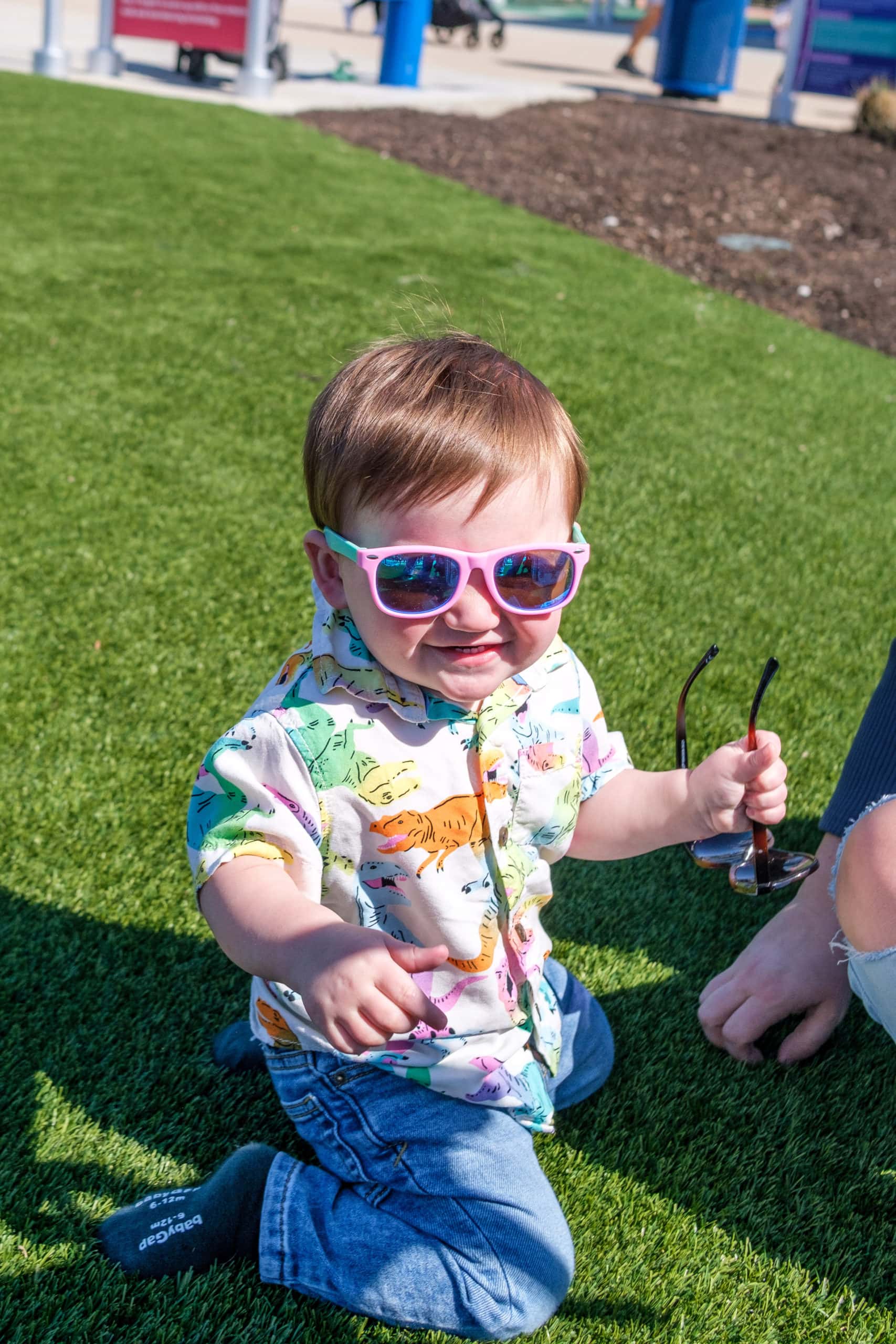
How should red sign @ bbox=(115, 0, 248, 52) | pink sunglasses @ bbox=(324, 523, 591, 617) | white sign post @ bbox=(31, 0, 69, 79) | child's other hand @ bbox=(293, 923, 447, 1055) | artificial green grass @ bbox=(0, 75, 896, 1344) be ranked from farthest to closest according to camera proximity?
red sign @ bbox=(115, 0, 248, 52) < white sign post @ bbox=(31, 0, 69, 79) < artificial green grass @ bbox=(0, 75, 896, 1344) < pink sunglasses @ bbox=(324, 523, 591, 617) < child's other hand @ bbox=(293, 923, 447, 1055)

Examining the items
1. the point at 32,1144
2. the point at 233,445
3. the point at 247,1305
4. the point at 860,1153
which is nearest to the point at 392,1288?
the point at 247,1305

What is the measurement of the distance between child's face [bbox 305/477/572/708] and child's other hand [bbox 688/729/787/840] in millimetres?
326

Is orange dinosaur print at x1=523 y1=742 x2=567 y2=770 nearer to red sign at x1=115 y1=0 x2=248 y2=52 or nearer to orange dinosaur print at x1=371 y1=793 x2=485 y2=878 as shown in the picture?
orange dinosaur print at x1=371 y1=793 x2=485 y2=878

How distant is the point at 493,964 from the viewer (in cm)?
188

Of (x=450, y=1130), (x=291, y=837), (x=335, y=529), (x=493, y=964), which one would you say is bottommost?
(x=450, y=1130)

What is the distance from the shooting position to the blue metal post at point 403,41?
14.4 metres

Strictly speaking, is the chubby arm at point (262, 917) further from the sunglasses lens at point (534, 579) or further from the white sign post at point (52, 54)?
the white sign post at point (52, 54)

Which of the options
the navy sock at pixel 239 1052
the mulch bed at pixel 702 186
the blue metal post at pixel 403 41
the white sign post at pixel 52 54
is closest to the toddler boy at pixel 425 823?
the navy sock at pixel 239 1052

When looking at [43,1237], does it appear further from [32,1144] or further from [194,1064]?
[194,1064]

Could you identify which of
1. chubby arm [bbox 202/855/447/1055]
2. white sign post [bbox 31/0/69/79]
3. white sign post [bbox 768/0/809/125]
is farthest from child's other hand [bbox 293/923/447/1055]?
white sign post [bbox 768/0/809/125]

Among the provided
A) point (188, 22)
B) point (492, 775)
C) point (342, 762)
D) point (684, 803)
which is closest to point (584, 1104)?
point (684, 803)

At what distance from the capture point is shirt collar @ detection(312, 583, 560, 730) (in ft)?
5.80

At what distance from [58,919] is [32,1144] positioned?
530mm

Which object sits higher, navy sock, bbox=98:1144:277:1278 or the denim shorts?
the denim shorts
